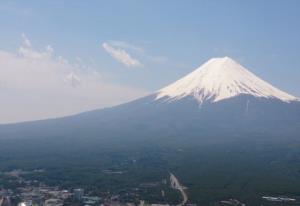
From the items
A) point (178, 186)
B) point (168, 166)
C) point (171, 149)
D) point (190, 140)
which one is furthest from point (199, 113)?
point (178, 186)

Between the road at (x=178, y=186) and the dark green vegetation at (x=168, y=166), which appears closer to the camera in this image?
Result: the road at (x=178, y=186)

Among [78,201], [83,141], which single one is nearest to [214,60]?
[83,141]

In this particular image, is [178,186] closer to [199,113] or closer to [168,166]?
[168,166]

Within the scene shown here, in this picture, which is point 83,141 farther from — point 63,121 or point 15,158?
point 63,121

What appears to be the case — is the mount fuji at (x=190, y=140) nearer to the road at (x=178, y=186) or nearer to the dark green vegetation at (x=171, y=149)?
the dark green vegetation at (x=171, y=149)

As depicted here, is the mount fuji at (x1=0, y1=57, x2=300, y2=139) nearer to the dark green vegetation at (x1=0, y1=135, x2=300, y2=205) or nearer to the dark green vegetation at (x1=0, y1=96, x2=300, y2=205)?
the dark green vegetation at (x1=0, y1=96, x2=300, y2=205)

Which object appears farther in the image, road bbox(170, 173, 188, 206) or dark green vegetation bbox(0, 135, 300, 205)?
dark green vegetation bbox(0, 135, 300, 205)

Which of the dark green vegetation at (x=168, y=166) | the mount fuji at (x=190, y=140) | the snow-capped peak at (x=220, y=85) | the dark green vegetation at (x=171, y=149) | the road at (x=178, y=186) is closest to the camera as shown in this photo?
the road at (x=178, y=186)

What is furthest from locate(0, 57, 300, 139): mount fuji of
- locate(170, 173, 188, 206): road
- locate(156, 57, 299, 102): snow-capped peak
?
locate(170, 173, 188, 206): road

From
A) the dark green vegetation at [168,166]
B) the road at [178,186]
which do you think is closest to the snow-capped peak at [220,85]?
the dark green vegetation at [168,166]
